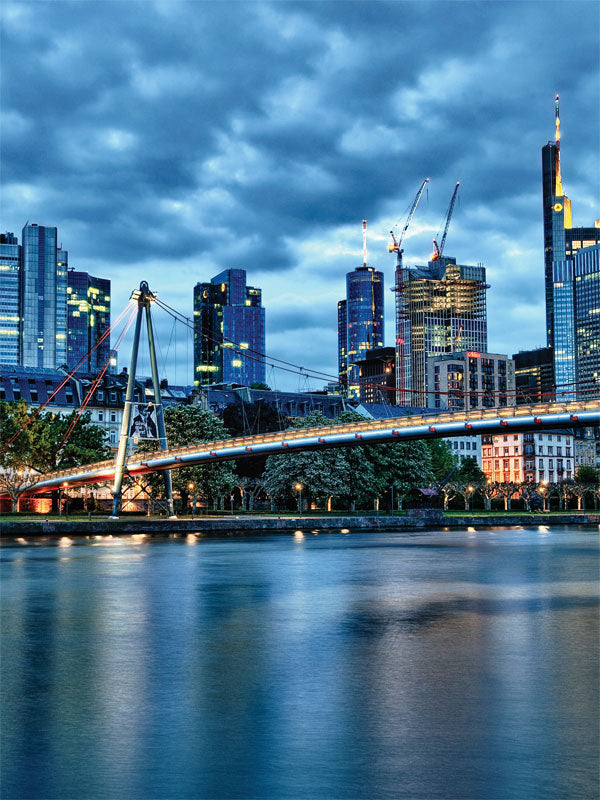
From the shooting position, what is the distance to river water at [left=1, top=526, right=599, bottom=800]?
11.0m

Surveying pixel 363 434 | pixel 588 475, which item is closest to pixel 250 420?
pixel 363 434

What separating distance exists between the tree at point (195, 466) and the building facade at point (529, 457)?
329ft

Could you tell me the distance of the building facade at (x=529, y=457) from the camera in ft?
602

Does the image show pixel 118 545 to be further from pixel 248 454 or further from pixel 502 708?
pixel 502 708

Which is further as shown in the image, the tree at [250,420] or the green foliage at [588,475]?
the green foliage at [588,475]

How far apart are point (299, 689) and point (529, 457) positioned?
17361cm

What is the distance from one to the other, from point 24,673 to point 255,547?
1552 inches

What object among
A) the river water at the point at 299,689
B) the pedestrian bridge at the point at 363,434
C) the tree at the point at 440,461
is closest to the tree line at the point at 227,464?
the pedestrian bridge at the point at 363,434

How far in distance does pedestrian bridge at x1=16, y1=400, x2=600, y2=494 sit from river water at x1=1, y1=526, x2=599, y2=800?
29577mm

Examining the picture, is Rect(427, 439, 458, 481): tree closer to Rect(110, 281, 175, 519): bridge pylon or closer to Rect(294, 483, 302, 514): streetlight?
Rect(294, 483, 302, 514): streetlight

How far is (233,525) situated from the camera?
2886 inches

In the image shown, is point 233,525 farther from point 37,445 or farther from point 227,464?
point 37,445

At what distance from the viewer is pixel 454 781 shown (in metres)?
10.6

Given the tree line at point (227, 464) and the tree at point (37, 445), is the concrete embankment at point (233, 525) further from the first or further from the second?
the tree at point (37, 445)
